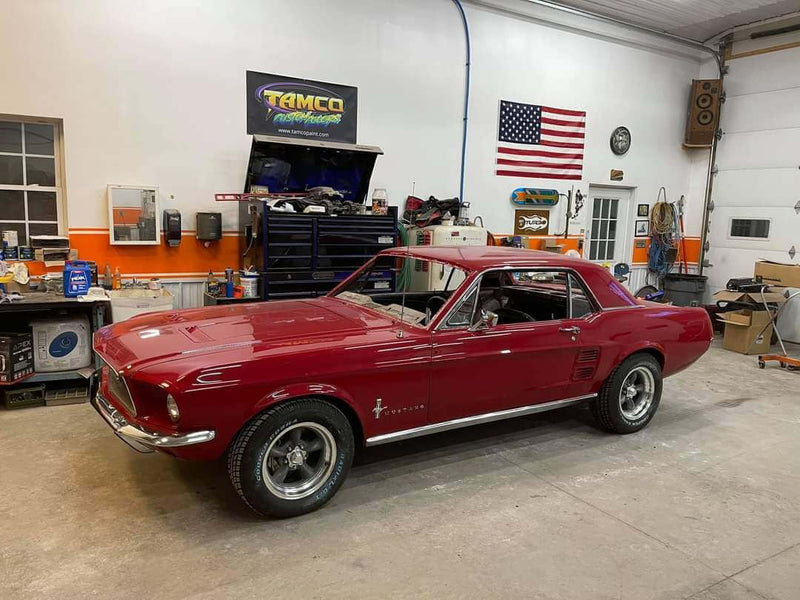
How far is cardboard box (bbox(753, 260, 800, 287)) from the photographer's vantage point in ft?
24.3

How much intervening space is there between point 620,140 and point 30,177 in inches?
316

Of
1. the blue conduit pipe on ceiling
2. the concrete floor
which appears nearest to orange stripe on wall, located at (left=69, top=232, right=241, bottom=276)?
the concrete floor

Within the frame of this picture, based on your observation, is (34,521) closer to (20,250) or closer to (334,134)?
(20,250)

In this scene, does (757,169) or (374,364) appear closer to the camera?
(374,364)

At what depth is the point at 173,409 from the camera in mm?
2676

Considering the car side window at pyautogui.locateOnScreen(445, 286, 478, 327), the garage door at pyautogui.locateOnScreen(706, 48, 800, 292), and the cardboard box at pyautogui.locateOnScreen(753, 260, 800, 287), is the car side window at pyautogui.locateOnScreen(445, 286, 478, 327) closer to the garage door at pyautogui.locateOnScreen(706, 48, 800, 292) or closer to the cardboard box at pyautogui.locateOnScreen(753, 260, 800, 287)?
the cardboard box at pyautogui.locateOnScreen(753, 260, 800, 287)

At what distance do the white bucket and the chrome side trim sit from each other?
→ 2714 mm

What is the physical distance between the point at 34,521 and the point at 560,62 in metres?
8.21

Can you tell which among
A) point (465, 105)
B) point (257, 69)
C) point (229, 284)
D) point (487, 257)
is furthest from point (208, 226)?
point (465, 105)

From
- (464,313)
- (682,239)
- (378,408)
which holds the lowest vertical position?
(378,408)

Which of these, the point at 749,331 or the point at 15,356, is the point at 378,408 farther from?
the point at 749,331

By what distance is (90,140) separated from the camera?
18.0 feet

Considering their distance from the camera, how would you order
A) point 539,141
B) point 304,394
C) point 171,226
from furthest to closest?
point 539,141 < point 171,226 < point 304,394

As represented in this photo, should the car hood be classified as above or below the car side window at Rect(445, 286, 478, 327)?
below
